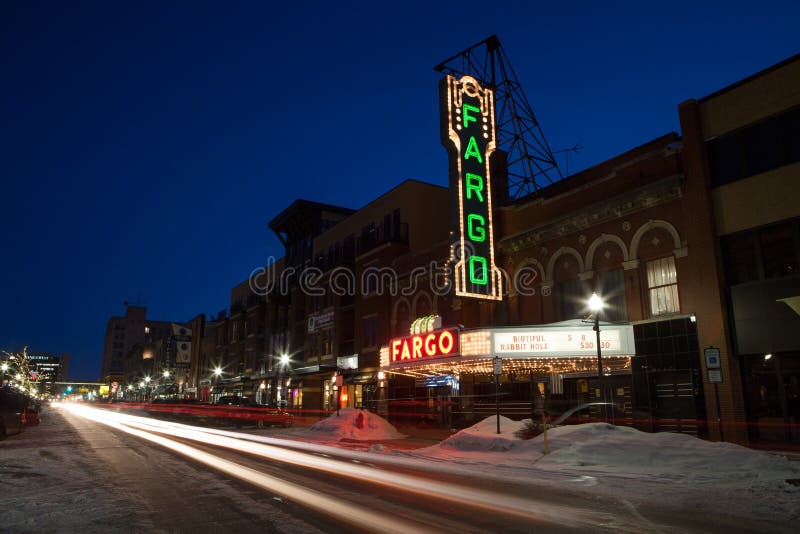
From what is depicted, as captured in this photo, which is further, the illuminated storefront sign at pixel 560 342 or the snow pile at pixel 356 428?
the snow pile at pixel 356 428

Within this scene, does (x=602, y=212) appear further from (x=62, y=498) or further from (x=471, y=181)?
(x=62, y=498)

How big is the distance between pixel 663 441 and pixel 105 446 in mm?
19417

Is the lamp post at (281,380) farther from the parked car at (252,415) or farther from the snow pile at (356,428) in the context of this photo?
the snow pile at (356,428)

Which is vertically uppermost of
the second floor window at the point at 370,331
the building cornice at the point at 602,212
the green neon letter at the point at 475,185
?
the green neon letter at the point at 475,185

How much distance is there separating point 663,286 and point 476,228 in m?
8.30

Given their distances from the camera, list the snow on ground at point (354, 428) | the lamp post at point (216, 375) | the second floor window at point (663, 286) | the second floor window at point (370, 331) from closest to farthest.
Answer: the second floor window at point (663, 286)
the snow on ground at point (354, 428)
the second floor window at point (370, 331)
the lamp post at point (216, 375)

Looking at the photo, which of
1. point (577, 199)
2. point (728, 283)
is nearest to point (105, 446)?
point (577, 199)

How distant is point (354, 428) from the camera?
28.9 metres

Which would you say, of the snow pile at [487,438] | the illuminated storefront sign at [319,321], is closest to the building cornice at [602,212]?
the snow pile at [487,438]

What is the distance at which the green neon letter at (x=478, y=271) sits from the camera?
84.9ft

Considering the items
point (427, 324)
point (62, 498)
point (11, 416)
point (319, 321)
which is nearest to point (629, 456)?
point (427, 324)

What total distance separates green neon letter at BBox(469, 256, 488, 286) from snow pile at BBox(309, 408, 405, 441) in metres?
8.57

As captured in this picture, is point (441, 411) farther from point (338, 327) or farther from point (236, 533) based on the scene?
point (236, 533)

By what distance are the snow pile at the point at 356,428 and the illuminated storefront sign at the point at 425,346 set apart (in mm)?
3731
